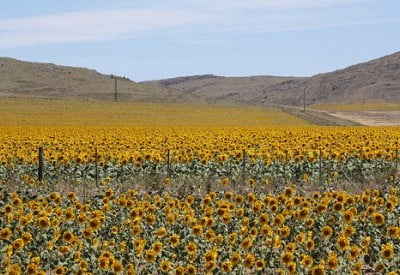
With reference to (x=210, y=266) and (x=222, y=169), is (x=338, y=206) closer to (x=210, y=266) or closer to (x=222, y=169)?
(x=210, y=266)

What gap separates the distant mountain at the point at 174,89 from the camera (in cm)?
10211

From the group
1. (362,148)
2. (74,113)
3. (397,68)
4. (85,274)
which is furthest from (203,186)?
(397,68)

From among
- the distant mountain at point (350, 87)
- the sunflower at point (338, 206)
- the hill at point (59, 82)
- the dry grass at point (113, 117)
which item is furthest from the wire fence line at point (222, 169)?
the distant mountain at point (350, 87)

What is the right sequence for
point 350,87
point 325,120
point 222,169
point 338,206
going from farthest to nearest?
1. point 350,87
2. point 325,120
3. point 222,169
4. point 338,206

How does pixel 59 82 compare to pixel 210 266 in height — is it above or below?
above

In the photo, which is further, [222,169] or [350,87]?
[350,87]

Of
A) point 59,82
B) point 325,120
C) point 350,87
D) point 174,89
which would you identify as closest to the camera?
point 325,120

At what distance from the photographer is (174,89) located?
451 ft

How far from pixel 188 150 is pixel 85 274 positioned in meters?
12.8

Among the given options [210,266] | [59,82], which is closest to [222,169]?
[210,266]

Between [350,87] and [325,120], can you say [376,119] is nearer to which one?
[325,120]

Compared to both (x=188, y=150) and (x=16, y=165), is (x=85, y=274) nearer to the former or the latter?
(x=16, y=165)

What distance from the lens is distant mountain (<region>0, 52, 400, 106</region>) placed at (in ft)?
335

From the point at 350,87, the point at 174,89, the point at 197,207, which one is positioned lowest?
the point at 197,207
